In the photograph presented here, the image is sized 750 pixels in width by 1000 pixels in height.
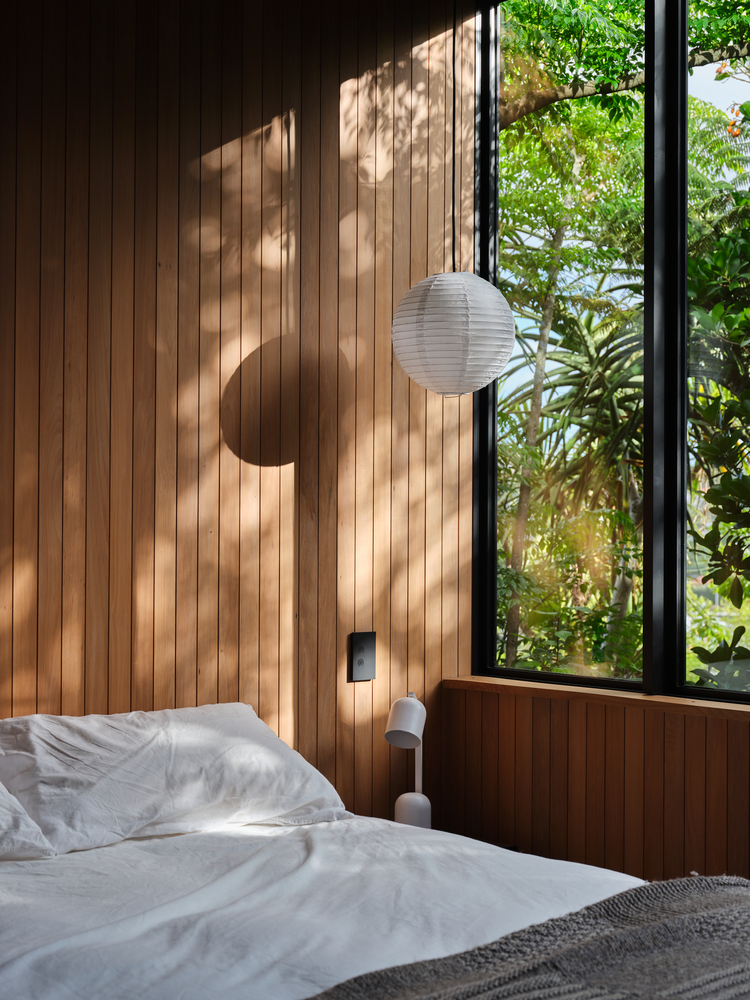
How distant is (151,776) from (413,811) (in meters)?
0.97

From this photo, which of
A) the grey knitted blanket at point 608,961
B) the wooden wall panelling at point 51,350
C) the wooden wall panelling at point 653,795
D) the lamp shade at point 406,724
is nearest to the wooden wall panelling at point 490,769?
the lamp shade at point 406,724

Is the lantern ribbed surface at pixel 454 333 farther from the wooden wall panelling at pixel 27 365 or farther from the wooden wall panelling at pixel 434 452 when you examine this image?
the wooden wall panelling at pixel 27 365

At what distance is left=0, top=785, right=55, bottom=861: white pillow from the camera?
178cm

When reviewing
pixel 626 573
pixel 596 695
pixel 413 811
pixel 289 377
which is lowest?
pixel 413 811

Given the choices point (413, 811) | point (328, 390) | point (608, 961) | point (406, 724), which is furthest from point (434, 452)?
point (608, 961)

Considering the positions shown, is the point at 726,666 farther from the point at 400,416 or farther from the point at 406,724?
the point at 400,416

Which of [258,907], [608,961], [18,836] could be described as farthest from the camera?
[18,836]

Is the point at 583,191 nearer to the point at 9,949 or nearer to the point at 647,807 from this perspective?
the point at 647,807

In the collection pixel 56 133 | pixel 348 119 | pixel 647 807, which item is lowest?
pixel 647 807

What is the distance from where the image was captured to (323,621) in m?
2.81

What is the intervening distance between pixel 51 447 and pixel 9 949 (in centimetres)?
126

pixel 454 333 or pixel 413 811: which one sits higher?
pixel 454 333

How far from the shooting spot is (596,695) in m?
2.78

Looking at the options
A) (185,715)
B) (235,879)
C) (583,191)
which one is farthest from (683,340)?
(235,879)
